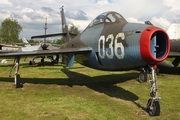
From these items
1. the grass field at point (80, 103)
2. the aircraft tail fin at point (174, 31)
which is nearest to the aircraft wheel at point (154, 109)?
the grass field at point (80, 103)

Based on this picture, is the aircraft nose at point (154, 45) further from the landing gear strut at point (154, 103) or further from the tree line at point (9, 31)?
the tree line at point (9, 31)

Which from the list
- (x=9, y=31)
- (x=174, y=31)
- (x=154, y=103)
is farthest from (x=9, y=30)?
(x=154, y=103)

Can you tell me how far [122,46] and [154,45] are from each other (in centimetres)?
93

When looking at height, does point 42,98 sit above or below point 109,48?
below

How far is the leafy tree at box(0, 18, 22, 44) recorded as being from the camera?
82938 millimetres

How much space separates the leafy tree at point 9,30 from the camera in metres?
82.9

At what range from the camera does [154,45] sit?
4.86 meters

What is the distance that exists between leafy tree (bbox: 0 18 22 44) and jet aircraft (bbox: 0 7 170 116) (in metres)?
81.4

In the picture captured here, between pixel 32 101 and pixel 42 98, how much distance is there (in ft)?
1.43

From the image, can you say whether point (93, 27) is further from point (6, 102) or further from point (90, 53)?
point (6, 102)

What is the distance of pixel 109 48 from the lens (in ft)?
19.9

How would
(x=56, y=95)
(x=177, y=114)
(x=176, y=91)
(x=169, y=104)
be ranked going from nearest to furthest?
1. (x=177, y=114)
2. (x=169, y=104)
3. (x=56, y=95)
4. (x=176, y=91)

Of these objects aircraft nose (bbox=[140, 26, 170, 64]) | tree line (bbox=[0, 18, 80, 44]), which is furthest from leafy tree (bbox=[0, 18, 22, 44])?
aircraft nose (bbox=[140, 26, 170, 64])

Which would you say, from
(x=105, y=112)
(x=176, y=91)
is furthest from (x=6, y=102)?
(x=176, y=91)
